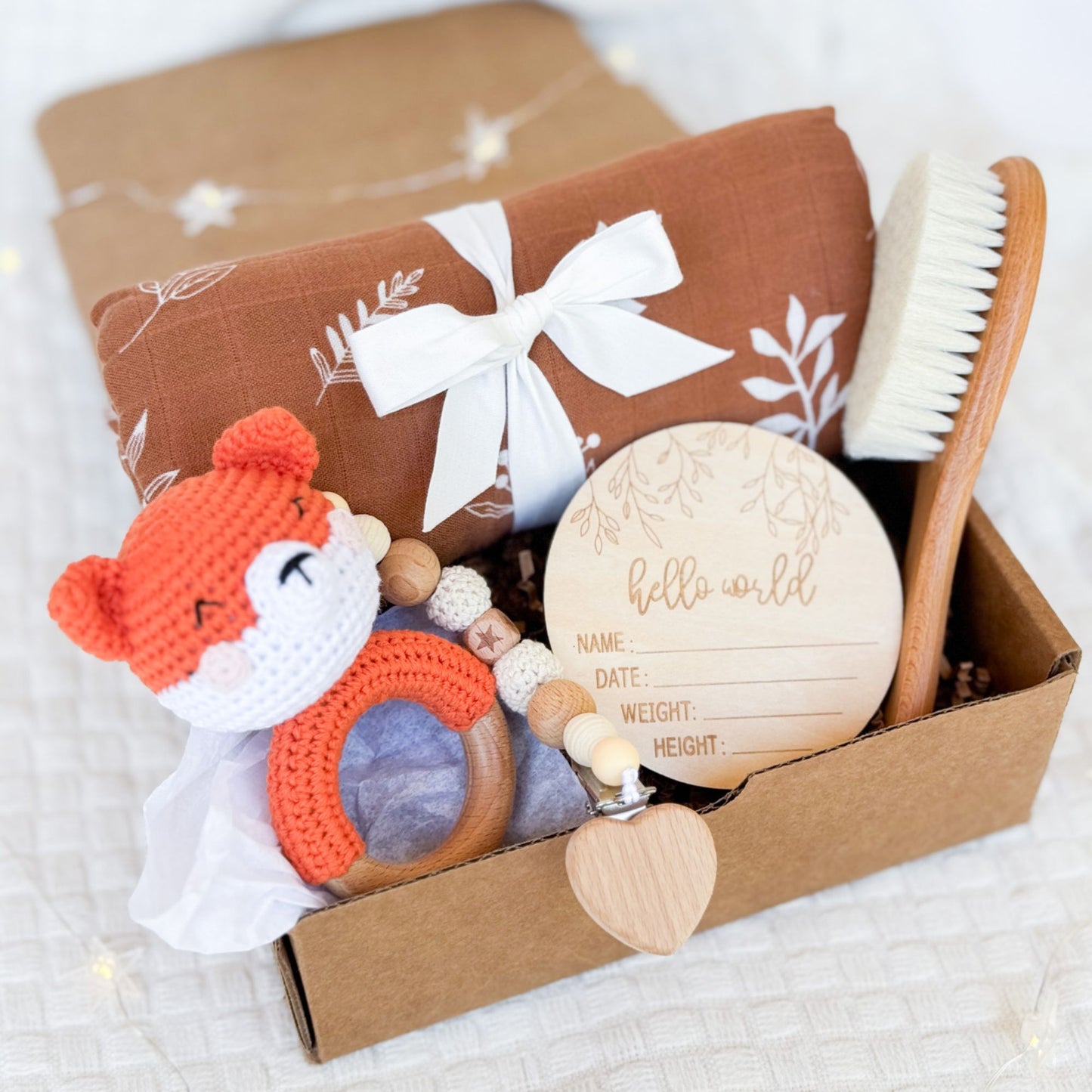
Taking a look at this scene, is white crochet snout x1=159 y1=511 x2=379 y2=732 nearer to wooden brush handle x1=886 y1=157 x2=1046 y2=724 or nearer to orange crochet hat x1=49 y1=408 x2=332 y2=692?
orange crochet hat x1=49 y1=408 x2=332 y2=692

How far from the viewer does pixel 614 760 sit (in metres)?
0.49

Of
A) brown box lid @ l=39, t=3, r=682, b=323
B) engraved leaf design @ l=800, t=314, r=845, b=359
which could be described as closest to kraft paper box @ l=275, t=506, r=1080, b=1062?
engraved leaf design @ l=800, t=314, r=845, b=359

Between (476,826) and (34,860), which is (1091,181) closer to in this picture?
(476,826)

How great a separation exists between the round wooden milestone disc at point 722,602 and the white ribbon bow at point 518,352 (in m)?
0.04

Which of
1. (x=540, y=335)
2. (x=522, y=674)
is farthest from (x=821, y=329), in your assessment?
(x=522, y=674)

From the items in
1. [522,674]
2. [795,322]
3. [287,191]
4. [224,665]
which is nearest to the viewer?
[224,665]

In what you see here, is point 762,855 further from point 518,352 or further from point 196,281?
point 196,281

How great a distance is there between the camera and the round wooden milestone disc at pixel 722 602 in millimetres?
578

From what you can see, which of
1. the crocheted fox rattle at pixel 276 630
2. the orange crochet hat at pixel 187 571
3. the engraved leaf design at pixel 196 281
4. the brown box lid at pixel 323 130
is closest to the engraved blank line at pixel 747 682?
the crocheted fox rattle at pixel 276 630

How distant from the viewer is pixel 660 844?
1.60ft

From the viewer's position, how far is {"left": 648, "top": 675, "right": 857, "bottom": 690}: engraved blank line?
1.90ft

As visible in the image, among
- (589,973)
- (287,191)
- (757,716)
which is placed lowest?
(589,973)

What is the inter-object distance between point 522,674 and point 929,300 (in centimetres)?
29

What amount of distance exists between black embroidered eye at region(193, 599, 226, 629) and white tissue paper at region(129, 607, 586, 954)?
113mm
